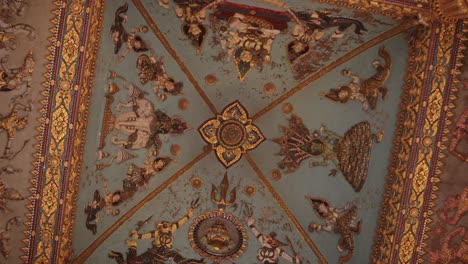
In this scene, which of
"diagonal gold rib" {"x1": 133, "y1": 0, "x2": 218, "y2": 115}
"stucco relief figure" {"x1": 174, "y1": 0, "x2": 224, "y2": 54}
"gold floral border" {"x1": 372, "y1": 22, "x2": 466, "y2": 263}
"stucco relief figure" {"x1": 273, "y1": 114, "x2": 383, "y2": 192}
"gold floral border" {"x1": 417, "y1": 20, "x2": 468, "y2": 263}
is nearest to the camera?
"gold floral border" {"x1": 417, "y1": 20, "x2": 468, "y2": 263}

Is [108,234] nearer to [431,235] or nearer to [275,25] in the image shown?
[275,25]

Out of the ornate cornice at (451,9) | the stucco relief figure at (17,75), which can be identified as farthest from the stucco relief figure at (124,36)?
the ornate cornice at (451,9)

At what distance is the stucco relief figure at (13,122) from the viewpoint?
652cm

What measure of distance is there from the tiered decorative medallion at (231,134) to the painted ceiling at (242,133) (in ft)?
0.07

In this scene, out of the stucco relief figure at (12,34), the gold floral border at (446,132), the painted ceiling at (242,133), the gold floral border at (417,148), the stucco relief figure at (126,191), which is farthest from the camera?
the stucco relief figure at (126,191)

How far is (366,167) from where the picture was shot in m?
7.98

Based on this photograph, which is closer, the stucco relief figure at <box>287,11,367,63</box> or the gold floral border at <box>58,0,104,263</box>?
→ the gold floral border at <box>58,0,104,263</box>

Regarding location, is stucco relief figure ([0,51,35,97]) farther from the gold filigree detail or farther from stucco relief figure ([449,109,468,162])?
stucco relief figure ([449,109,468,162])

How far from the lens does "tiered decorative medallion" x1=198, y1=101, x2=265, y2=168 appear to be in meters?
8.54

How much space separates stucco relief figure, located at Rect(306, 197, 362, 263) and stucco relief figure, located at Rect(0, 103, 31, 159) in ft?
13.9

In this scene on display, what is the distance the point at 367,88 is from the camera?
7.92 m

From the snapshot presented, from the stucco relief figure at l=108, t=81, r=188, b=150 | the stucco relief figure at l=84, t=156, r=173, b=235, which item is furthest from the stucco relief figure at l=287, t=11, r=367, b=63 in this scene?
the stucco relief figure at l=84, t=156, r=173, b=235

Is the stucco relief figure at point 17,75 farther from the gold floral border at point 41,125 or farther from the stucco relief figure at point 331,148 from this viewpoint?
the stucco relief figure at point 331,148

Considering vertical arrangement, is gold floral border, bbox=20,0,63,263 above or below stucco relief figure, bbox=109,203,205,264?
above
